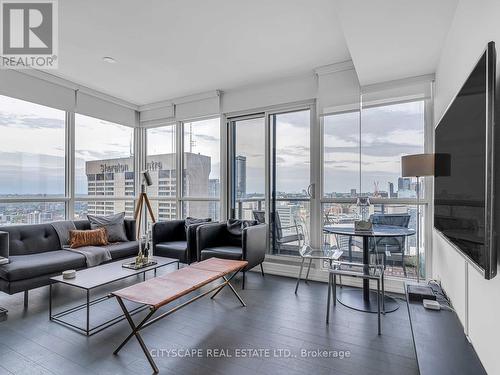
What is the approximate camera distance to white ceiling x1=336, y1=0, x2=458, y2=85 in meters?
2.02

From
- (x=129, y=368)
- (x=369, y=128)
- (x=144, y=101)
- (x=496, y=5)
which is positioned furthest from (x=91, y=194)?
(x=496, y=5)

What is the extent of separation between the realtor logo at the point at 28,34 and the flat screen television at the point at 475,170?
3171 mm

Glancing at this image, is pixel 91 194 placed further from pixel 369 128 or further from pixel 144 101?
pixel 369 128

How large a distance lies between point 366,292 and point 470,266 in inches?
56.4

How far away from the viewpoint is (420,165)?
253 centimetres

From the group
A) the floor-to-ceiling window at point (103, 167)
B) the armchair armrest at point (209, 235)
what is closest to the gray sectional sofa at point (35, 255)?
the floor-to-ceiling window at point (103, 167)

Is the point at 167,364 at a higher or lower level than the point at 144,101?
lower

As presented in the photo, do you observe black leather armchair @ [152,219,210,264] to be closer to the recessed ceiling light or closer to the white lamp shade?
the recessed ceiling light

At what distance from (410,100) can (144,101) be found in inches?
169

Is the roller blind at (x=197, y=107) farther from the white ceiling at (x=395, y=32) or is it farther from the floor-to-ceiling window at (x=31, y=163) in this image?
the white ceiling at (x=395, y=32)

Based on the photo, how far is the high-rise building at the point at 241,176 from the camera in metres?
4.47

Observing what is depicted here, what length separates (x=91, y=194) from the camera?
4.77 metres

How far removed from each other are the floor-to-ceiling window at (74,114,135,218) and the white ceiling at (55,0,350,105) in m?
0.89

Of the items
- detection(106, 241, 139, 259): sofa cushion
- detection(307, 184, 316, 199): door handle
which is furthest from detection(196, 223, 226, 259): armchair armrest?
detection(307, 184, 316, 199): door handle
